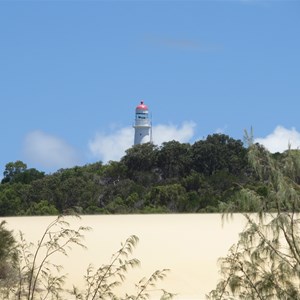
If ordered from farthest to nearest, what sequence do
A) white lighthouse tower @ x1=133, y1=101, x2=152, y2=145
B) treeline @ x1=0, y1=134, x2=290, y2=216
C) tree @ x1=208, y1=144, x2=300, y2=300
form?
white lighthouse tower @ x1=133, y1=101, x2=152, y2=145, treeline @ x1=0, y1=134, x2=290, y2=216, tree @ x1=208, y1=144, x2=300, y2=300

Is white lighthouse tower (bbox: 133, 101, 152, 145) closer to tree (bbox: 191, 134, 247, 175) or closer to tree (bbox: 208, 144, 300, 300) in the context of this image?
tree (bbox: 191, 134, 247, 175)

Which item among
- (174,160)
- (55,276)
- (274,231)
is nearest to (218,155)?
(174,160)

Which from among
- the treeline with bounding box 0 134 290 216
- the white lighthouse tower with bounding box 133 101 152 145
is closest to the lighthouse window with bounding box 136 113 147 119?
the white lighthouse tower with bounding box 133 101 152 145

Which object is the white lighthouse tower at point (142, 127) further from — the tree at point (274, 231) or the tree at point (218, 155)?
the tree at point (274, 231)

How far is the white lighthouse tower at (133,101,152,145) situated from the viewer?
7175 centimetres

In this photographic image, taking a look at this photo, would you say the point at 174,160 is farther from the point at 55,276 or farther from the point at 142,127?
the point at 55,276

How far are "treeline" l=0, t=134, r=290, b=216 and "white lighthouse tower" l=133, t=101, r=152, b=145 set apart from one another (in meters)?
15.0

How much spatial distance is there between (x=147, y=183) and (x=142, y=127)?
2373 centimetres

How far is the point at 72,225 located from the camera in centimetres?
3209

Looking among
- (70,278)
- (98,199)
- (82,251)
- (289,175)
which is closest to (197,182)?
(98,199)

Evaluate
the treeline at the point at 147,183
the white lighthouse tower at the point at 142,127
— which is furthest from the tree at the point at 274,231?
the white lighthouse tower at the point at 142,127

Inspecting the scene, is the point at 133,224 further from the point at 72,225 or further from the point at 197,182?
the point at 197,182

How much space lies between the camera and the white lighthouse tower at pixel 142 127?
235ft

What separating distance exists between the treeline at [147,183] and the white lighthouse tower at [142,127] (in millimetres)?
15007
